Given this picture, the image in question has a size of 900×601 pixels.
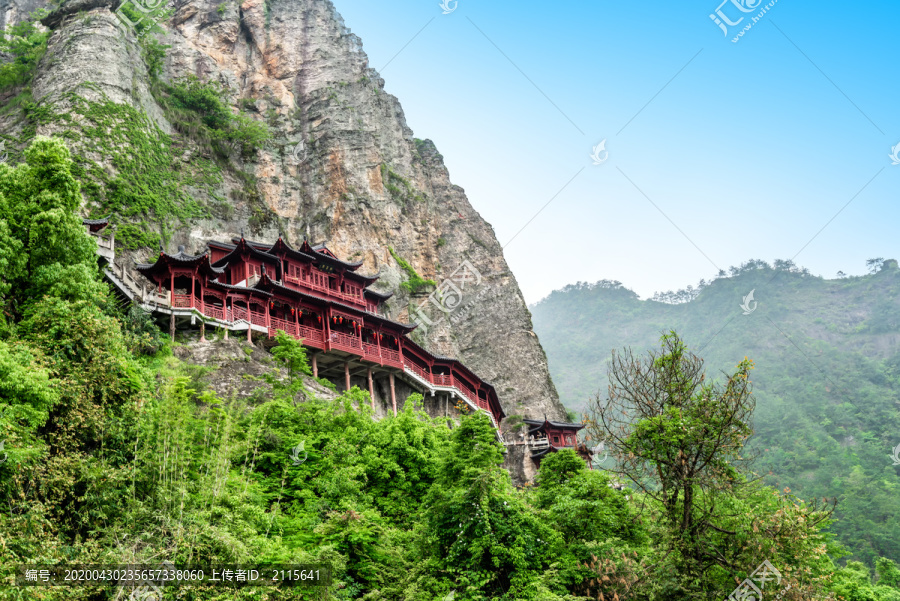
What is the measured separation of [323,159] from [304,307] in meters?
23.9

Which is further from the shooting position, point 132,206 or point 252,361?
point 132,206

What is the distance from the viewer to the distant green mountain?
52.2 metres

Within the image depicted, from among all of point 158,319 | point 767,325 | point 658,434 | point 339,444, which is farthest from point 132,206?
point 767,325

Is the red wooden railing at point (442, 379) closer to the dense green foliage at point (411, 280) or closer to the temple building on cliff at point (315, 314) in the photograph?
the temple building on cliff at point (315, 314)

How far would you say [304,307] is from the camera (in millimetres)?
34344

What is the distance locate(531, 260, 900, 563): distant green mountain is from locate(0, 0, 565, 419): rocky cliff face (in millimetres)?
22833

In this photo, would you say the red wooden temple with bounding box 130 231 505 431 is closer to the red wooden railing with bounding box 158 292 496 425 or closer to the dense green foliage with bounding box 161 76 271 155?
the red wooden railing with bounding box 158 292 496 425

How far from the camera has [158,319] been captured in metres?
27.6

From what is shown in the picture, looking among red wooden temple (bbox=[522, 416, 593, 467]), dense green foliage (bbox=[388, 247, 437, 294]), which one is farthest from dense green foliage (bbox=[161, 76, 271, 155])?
red wooden temple (bbox=[522, 416, 593, 467])

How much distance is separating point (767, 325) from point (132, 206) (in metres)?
89.7

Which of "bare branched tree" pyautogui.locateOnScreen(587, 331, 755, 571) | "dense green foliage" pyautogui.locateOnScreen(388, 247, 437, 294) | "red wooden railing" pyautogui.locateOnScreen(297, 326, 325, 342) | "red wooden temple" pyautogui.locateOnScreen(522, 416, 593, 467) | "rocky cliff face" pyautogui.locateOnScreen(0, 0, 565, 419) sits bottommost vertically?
"bare branched tree" pyautogui.locateOnScreen(587, 331, 755, 571)

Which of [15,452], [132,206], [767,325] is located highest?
[767,325]

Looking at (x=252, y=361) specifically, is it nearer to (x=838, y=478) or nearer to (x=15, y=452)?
(x=15, y=452)

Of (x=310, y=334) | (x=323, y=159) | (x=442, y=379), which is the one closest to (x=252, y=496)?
(x=310, y=334)
